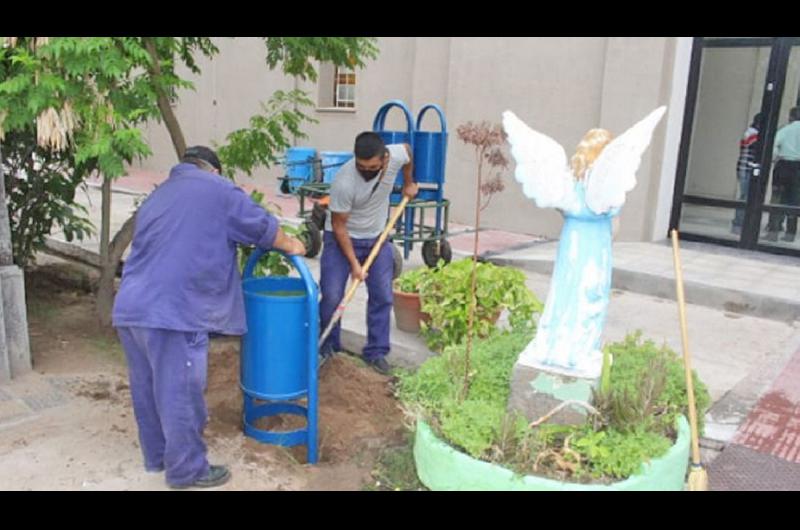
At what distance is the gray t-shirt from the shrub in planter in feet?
4.02

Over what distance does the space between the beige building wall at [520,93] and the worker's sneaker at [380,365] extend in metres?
4.91

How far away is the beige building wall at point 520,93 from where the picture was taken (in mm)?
8500

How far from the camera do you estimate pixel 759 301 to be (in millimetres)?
6457

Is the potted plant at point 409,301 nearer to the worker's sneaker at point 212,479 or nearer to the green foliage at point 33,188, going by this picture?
the worker's sneaker at point 212,479

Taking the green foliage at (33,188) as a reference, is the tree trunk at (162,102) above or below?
above

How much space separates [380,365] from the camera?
4.85m

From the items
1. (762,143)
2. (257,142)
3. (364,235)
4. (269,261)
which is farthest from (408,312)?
(762,143)

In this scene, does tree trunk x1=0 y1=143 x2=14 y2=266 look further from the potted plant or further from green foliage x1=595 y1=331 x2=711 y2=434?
green foliage x1=595 y1=331 x2=711 y2=434

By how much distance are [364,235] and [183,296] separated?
1743 mm

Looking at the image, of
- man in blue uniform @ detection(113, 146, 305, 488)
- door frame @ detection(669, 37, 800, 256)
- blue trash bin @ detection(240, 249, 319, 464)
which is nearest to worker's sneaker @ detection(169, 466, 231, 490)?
man in blue uniform @ detection(113, 146, 305, 488)

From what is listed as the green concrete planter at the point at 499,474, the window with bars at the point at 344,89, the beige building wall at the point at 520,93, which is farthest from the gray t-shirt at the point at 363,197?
the window with bars at the point at 344,89

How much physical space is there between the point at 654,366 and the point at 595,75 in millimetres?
6056

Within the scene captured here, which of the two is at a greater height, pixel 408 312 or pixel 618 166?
pixel 618 166

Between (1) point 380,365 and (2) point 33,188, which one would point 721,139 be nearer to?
(1) point 380,365
